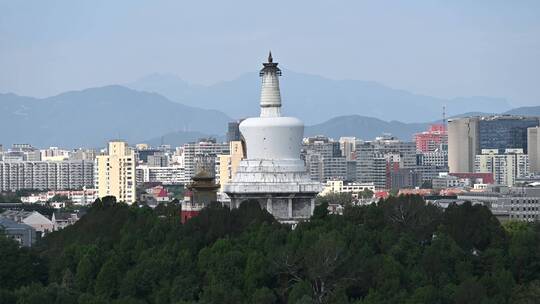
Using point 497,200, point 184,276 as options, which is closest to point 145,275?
point 184,276

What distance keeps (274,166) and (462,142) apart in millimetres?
135447

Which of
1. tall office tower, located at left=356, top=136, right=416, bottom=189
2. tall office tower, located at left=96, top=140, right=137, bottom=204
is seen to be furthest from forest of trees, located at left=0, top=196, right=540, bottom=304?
tall office tower, located at left=356, top=136, right=416, bottom=189

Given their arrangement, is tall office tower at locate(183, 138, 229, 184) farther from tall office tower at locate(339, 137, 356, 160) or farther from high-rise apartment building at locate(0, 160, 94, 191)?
tall office tower at locate(339, 137, 356, 160)

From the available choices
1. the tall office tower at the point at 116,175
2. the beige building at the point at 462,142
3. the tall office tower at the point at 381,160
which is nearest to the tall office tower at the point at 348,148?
the tall office tower at the point at 381,160

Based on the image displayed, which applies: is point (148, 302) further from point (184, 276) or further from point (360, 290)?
point (360, 290)

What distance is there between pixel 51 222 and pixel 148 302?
145 ft

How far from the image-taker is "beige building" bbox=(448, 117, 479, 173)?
192m

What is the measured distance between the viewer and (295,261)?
48.2 m

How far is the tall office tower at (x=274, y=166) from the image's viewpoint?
59.9 m

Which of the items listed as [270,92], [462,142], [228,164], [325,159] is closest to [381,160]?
[325,159]

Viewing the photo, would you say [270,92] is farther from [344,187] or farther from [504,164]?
[504,164]

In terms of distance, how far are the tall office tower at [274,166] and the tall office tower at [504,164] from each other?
105m

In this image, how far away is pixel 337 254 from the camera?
Result: 157 feet

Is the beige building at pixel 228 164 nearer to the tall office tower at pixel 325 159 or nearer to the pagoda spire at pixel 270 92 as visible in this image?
the tall office tower at pixel 325 159
